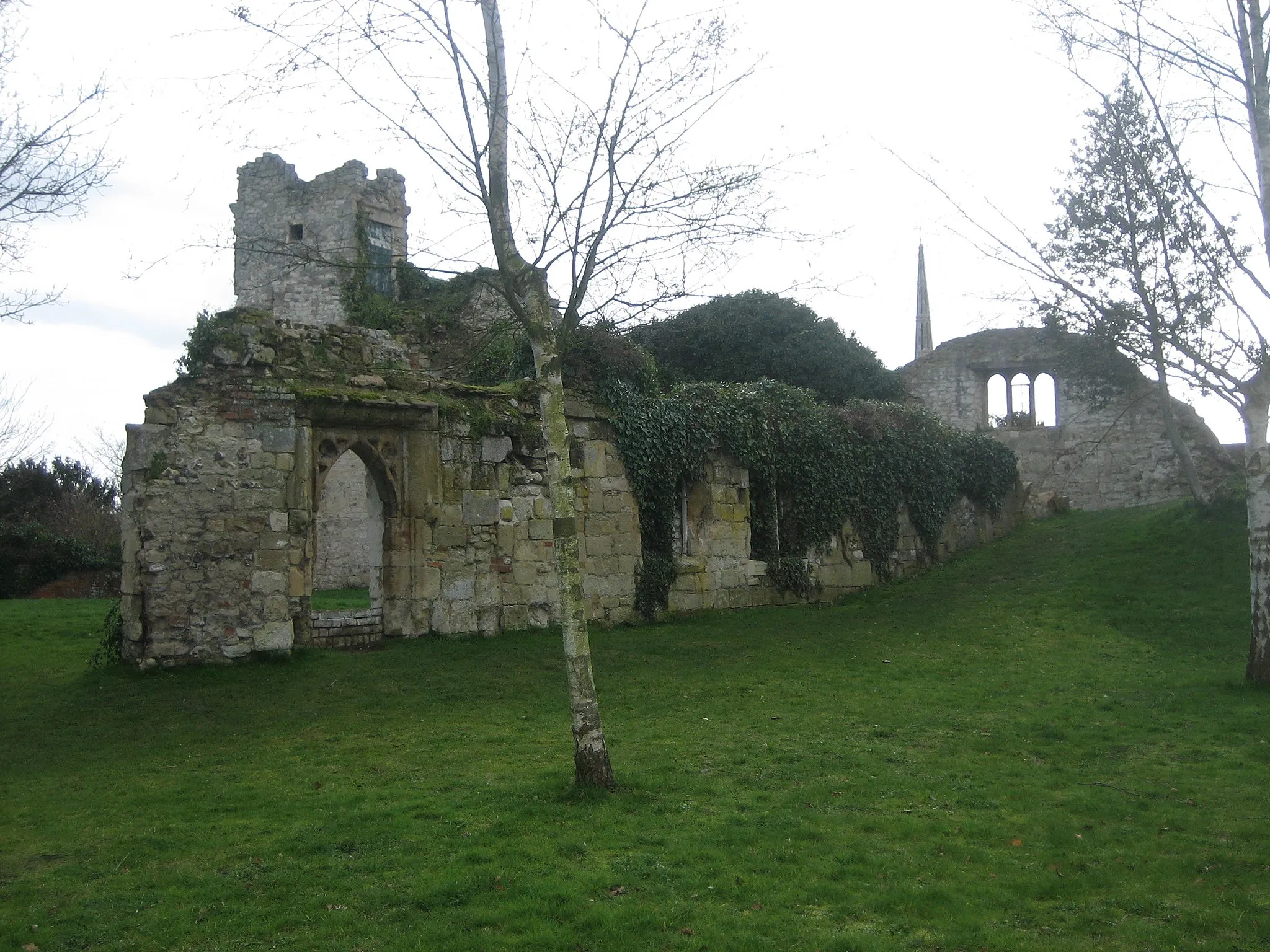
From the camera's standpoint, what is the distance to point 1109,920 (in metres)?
6.01

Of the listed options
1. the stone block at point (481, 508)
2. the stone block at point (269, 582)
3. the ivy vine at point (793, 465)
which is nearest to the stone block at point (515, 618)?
the stone block at point (481, 508)

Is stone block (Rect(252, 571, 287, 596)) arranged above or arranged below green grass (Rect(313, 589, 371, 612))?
above

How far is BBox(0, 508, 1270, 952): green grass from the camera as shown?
5.94m

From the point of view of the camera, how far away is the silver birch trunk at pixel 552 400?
8.05 m

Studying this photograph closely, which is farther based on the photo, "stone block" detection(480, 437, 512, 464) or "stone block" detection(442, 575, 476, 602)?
"stone block" detection(480, 437, 512, 464)

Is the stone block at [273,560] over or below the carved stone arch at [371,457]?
below

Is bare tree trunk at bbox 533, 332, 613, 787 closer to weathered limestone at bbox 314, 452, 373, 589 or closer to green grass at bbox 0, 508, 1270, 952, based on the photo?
green grass at bbox 0, 508, 1270, 952

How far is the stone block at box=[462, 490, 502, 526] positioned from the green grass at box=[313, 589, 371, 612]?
2847mm

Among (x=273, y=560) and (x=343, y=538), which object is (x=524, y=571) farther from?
(x=343, y=538)

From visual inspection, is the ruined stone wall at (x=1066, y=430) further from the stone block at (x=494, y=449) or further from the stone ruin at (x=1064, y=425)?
the stone block at (x=494, y=449)

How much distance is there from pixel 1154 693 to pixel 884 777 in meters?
4.63

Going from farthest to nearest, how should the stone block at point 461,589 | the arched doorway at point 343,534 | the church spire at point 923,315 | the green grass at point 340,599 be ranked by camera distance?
the church spire at point 923,315 < the arched doorway at point 343,534 < the green grass at point 340,599 < the stone block at point 461,589

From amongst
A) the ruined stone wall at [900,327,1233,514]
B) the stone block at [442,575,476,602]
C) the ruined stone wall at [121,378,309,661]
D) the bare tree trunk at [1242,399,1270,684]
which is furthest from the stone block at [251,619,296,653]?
the ruined stone wall at [900,327,1233,514]

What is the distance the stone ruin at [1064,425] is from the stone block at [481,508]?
14.4 metres
